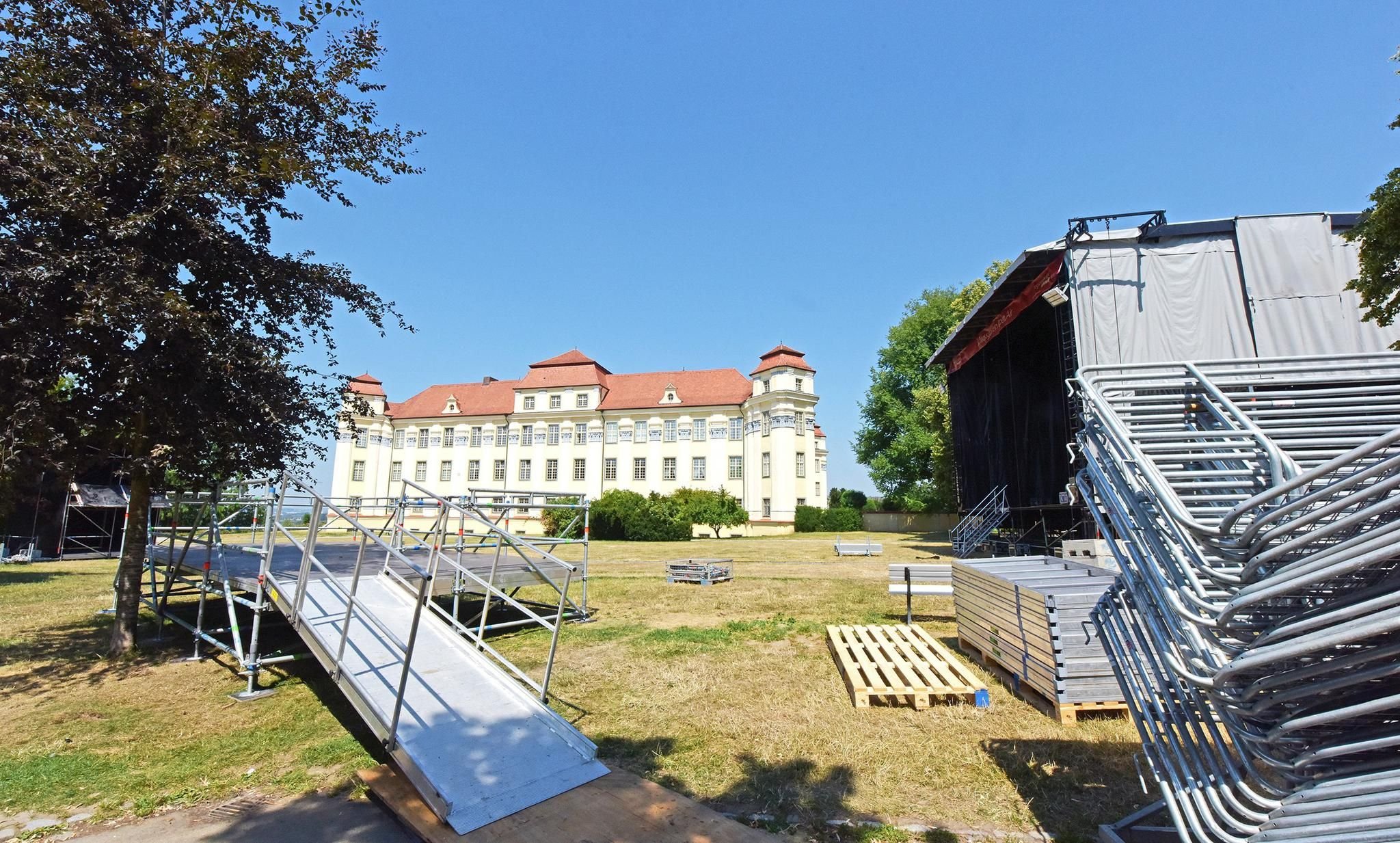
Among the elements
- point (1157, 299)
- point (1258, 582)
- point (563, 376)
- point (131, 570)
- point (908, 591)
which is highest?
point (563, 376)

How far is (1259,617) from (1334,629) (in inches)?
17.9

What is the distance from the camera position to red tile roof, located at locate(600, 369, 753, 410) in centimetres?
4944

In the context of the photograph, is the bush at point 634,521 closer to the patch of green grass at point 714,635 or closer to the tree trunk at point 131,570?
the patch of green grass at point 714,635

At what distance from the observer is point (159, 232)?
6.54 m

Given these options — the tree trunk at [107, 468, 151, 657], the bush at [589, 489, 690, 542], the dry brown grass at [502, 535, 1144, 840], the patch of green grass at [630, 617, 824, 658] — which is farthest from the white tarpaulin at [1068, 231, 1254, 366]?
the bush at [589, 489, 690, 542]

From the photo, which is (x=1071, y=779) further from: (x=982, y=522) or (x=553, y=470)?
(x=553, y=470)

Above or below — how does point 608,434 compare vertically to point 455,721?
above

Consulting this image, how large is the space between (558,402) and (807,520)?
72.1 feet

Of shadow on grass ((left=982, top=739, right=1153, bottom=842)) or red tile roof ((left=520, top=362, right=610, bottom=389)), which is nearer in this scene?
shadow on grass ((left=982, top=739, right=1153, bottom=842))

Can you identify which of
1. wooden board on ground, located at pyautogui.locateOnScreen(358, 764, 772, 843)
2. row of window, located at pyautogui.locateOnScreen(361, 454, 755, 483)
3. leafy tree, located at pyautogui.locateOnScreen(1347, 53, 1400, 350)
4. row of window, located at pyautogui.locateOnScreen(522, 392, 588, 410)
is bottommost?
wooden board on ground, located at pyautogui.locateOnScreen(358, 764, 772, 843)

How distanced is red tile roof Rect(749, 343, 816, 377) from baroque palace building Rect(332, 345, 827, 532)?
0.11 meters

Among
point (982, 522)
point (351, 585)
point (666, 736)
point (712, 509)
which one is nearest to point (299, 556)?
point (351, 585)

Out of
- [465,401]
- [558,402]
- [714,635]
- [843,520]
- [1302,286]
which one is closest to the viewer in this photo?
[714,635]

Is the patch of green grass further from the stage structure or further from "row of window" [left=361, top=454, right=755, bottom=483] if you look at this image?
"row of window" [left=361, top=454, right=755, bottom=483]
